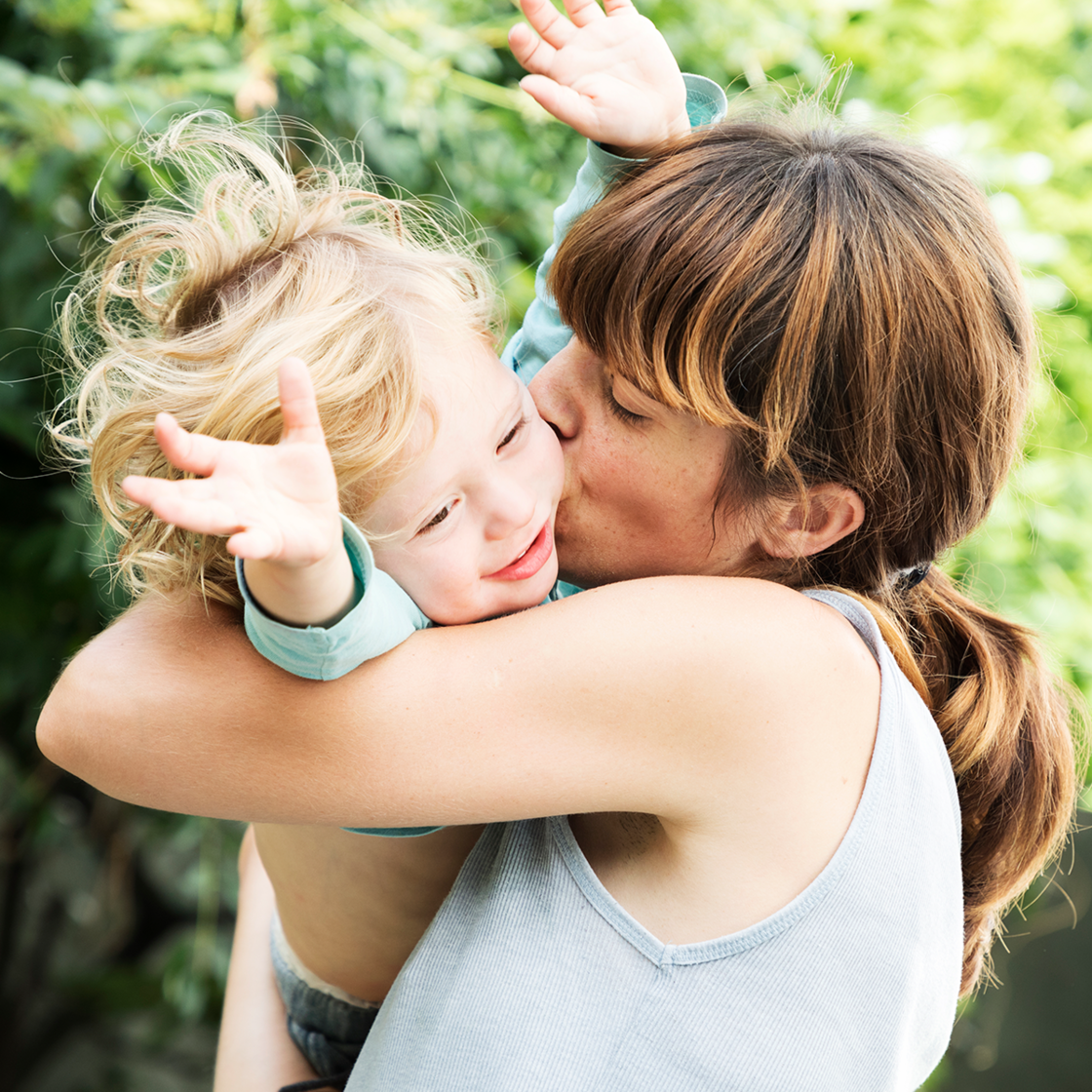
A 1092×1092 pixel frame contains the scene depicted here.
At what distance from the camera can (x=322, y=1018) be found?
4.66 ft

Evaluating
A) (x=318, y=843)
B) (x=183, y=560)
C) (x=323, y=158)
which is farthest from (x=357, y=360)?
(x=323, y=158)

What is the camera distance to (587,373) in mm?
1277

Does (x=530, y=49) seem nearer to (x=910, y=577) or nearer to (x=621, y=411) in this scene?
(x=621, y=411)

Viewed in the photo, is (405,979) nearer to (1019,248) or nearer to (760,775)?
(760,775)

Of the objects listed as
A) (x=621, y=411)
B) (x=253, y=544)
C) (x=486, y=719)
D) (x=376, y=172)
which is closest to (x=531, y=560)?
(x=621, y=411)

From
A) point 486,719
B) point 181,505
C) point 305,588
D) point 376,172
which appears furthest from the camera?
point 376,172

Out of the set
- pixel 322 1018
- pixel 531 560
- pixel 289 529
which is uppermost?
pixel 289 529

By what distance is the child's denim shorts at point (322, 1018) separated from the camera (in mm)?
1401

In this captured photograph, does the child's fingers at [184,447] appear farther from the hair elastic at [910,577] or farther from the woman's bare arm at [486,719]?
the hair elastic at [910,577]

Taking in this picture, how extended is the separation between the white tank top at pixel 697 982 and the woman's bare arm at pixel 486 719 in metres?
0.12

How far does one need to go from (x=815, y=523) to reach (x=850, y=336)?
0.26 metres

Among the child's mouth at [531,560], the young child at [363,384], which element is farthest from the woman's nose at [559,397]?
the child's mouth at [531,560]

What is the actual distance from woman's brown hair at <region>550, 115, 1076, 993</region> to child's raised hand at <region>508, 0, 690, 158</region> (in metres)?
0.05

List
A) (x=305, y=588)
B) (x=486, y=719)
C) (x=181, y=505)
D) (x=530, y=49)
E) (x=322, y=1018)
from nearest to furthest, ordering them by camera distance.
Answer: (x=181, y=505) → (x=305, y=588) → (x=486, y=719) → (x=530, y=49) → (x=322, y=1018)
